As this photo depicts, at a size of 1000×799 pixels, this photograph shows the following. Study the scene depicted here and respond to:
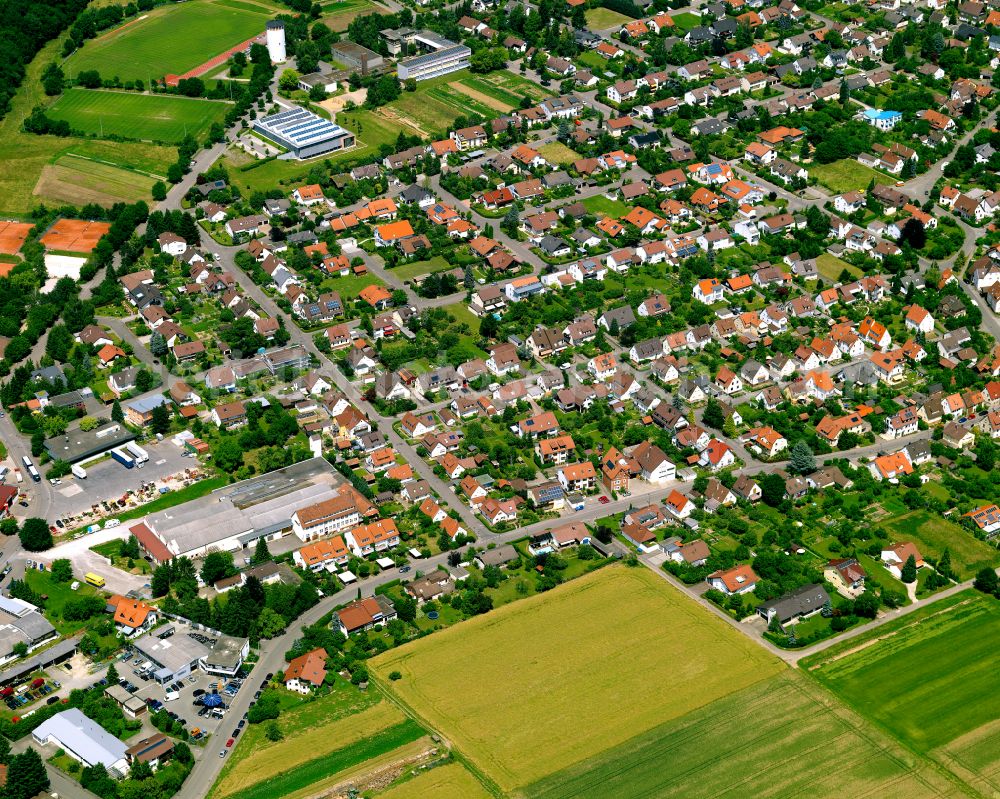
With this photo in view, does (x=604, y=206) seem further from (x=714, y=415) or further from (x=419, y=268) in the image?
(x=714, y=415)

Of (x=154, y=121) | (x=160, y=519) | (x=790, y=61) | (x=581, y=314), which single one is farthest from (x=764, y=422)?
(x=154, y=121)

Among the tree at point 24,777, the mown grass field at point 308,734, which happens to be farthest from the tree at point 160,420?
the tree at point 24,777

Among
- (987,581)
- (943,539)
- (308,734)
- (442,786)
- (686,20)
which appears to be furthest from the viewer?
(686,20)

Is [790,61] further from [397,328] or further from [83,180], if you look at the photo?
[83,180]

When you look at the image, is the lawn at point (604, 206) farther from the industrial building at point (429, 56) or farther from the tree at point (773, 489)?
the tree at point (773, 489)

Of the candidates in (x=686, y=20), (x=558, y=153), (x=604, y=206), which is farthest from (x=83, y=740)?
(x=686, y=20)

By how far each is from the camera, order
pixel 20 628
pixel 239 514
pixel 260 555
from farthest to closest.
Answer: pixel 239 514 → pixel 260 555 → pixel 20 628
